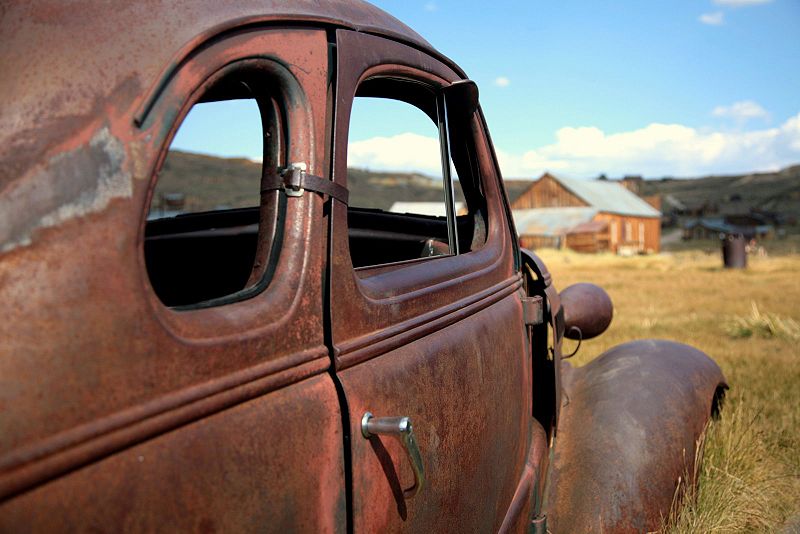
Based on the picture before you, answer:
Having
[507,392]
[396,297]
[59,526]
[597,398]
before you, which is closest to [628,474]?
[597,398]

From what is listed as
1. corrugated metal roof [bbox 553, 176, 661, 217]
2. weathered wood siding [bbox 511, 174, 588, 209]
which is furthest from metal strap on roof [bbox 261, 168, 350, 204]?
weathered wood siding [bbox 511, 174, 588, 209]

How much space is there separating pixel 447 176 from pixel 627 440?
1280 mm

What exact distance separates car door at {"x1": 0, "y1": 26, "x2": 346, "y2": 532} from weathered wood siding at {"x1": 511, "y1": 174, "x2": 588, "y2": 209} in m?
44.6

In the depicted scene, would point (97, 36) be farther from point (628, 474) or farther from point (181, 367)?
point (628, 474)

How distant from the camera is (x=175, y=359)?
3.60 ft

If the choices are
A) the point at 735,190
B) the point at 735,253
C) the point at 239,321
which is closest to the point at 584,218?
the point at 735,253

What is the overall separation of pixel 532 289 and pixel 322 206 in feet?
5.33

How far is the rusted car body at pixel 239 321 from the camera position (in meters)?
0.95

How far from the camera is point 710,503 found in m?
2.94

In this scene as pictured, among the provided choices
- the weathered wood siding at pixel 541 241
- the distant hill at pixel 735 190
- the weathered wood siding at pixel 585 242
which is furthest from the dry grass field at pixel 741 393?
the distant hill at pixel 735 190

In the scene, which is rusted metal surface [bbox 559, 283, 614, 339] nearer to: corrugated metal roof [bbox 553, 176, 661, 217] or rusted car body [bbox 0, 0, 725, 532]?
rusted car body [bbox 0, 0, 725, 532]

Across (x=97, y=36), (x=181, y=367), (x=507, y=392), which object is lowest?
(x=507, y=392)

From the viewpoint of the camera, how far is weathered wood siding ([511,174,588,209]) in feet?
148

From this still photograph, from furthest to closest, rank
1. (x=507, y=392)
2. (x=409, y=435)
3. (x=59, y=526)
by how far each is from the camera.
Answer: (x=507, y=392) → (x=409, y=435) → (x=59, y=526)
